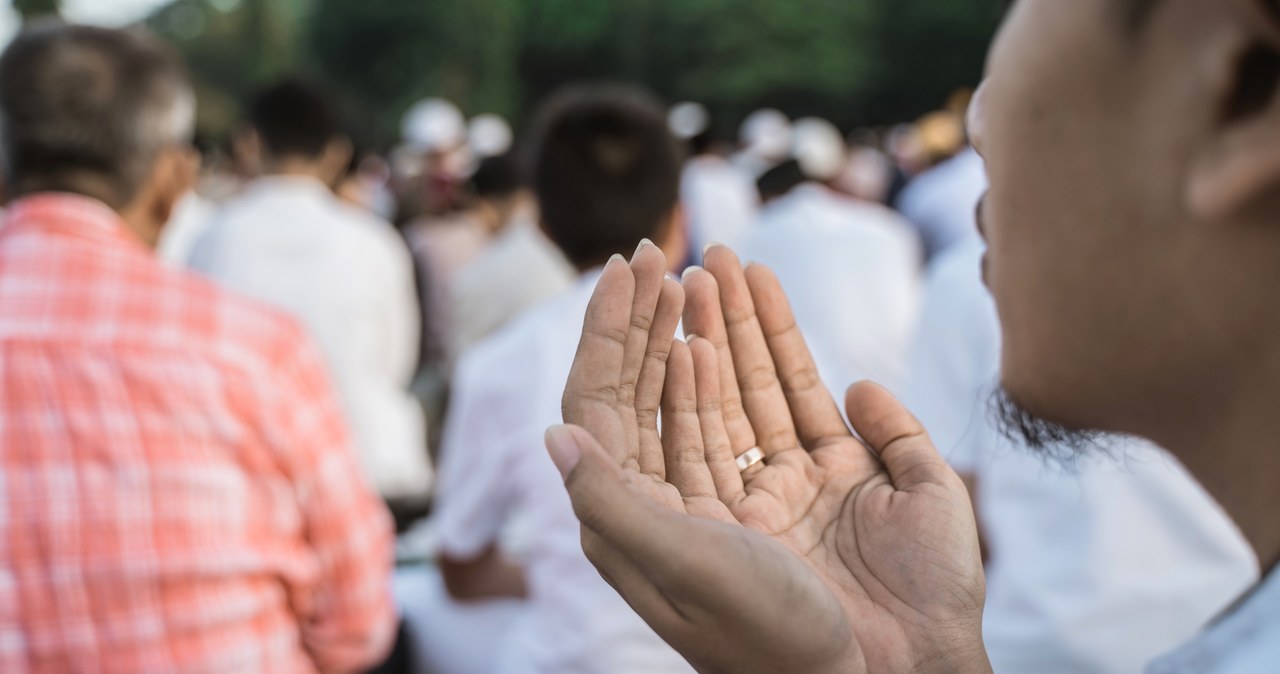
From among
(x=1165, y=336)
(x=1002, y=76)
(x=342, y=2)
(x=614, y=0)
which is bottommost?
(x=342, y=2)

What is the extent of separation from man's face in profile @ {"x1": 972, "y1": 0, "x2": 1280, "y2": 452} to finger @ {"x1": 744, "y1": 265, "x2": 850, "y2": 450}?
0.33m

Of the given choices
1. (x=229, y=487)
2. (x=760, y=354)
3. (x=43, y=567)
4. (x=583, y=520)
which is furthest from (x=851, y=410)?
(x=43, y=567)

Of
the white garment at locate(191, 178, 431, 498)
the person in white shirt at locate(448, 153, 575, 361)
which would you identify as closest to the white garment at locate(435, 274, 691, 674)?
the white garment at locate(191, 178, 431, 498)

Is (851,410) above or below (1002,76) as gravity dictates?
below

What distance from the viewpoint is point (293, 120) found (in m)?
4.29

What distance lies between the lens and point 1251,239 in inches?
30.2

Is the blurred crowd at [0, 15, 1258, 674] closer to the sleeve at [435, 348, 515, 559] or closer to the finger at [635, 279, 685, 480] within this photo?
the sleeve at [435, 348, 515, 559]

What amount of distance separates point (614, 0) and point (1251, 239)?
27434 millimetres

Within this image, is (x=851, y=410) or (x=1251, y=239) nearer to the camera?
(x=1251, y=239)

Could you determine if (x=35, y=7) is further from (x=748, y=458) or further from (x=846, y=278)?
(x=748, y=458)

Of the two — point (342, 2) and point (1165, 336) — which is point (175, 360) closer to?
point (1165, 336)

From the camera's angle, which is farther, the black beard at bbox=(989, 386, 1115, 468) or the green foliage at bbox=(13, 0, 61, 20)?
the green foliage at bbox=(13, 0, 61, 20)

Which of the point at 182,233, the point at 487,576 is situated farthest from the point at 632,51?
the point at 487,576

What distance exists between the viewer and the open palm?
933mm
